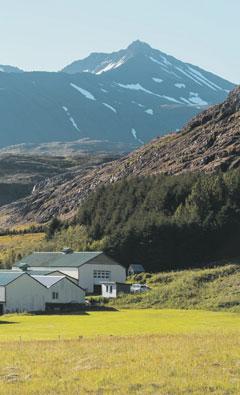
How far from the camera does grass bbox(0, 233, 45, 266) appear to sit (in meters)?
126

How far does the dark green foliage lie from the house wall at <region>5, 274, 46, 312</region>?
3028 centimetres

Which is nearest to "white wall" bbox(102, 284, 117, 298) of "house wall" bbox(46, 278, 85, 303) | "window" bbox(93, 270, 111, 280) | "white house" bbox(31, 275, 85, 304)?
"white house" bbox(31, 275, 85, 304)

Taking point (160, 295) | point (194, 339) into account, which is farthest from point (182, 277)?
point (194, 339)

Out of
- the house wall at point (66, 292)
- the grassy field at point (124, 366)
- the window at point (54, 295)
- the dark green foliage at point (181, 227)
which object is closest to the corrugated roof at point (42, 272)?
the dark green foliage at point (181, 227)

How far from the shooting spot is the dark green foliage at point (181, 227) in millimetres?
109312

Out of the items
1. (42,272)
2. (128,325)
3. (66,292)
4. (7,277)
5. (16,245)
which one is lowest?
(128,325)

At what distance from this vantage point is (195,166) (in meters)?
158

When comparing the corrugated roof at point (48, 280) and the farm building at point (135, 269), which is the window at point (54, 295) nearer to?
the corrugated roof at point (48, 280)

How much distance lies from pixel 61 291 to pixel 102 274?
19399 millimetres

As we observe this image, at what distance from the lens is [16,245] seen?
14000 cm

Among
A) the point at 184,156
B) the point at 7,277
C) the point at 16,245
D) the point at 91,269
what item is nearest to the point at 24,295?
the point at 7,277

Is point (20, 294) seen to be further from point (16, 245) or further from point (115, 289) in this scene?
point (16, 245)

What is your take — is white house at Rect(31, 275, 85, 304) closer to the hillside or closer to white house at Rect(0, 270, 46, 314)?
white house at Rect(0, 270, 46, 314)

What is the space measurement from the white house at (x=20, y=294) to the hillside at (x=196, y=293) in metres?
8.71
